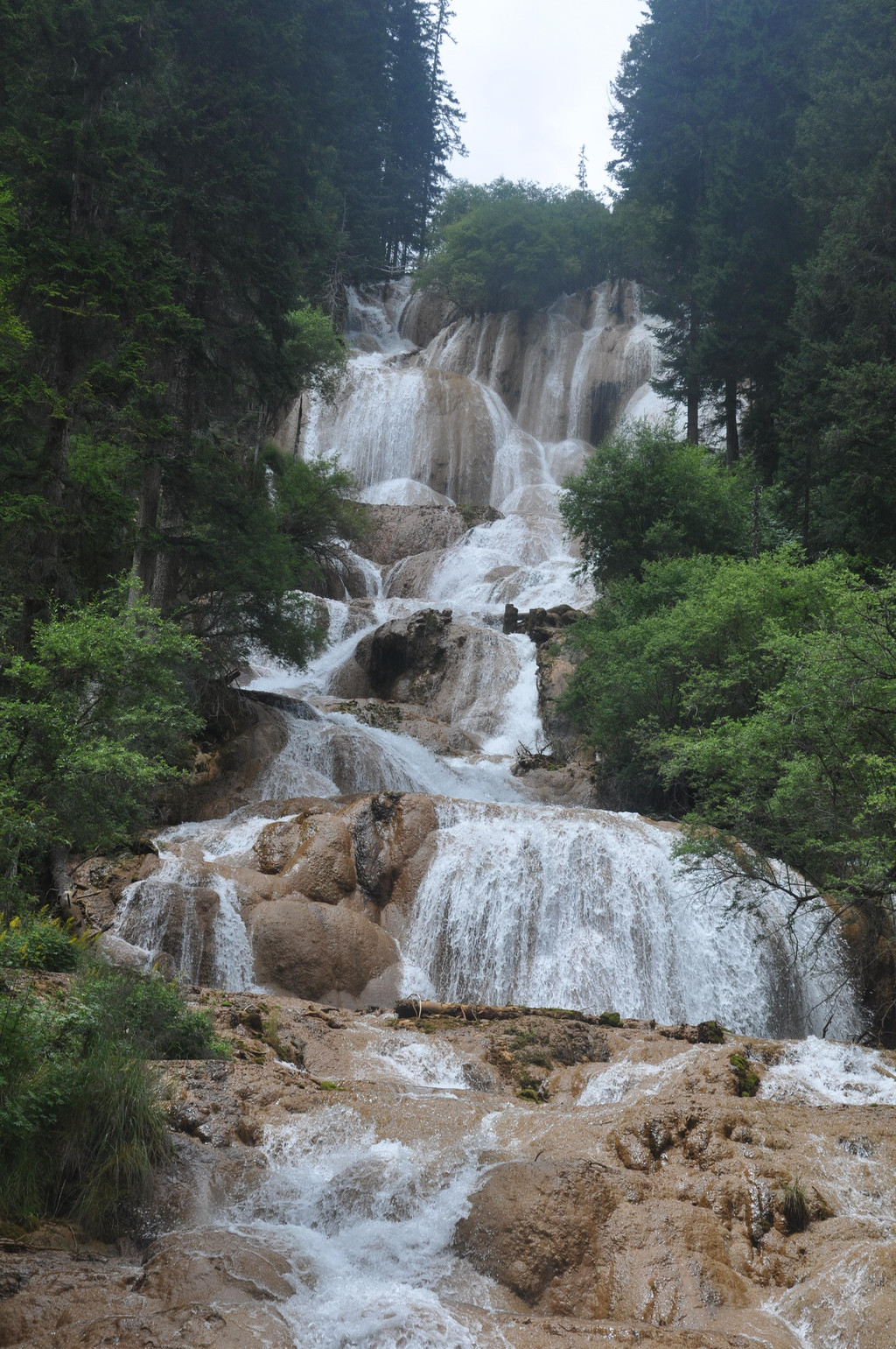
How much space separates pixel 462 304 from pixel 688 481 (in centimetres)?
3365

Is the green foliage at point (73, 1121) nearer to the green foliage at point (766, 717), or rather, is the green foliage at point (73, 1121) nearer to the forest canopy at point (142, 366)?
the forest canopy at point (142, 366)

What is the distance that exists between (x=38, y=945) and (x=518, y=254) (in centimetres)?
4981

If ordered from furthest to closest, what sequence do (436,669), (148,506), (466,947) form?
(436,669) < (148,506) < (466,947)

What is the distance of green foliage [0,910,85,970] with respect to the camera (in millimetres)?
7922

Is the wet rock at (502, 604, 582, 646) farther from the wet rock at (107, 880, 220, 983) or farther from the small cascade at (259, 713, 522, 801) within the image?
the wet rock at (107, 880, 220, 983)

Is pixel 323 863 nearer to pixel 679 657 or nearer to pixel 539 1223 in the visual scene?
pixel 679 657

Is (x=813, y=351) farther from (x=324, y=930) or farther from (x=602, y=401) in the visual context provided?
(x=602, y=401)

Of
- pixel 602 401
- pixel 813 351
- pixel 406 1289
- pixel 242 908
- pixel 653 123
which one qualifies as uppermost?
pixel 653 123

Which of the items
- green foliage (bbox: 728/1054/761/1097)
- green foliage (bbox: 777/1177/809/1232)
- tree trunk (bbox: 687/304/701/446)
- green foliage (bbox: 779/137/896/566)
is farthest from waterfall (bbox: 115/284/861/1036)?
green foliage (bbox: 779/137/896/566)

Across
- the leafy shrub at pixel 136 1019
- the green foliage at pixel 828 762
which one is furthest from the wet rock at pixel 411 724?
the leafy shrub at pixel 136 1019

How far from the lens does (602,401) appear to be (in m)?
46.2

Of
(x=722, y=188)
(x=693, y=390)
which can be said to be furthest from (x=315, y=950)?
(x=722, y=188)

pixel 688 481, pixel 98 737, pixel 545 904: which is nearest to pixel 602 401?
pixel 688 481

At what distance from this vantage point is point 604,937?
1439 centimetres
